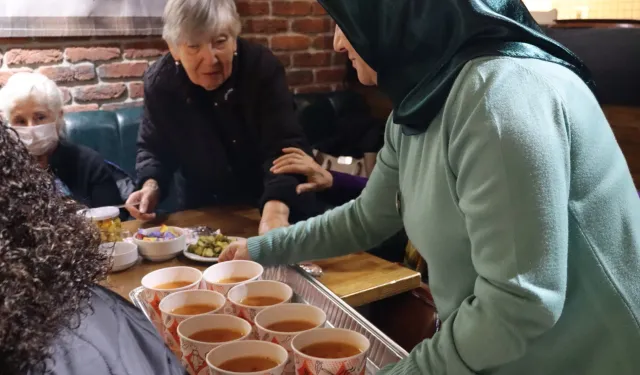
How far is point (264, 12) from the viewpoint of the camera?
338cm

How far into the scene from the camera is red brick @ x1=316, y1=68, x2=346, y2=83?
3.75 meters

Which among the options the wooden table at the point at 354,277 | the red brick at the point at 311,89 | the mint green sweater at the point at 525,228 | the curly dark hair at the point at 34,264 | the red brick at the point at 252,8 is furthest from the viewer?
the red brick at the point at 311,89

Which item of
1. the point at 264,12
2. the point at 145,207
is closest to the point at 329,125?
the point at 264,12

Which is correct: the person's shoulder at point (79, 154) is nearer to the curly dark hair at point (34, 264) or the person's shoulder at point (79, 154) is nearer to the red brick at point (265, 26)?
the red brick at point (265, 26)

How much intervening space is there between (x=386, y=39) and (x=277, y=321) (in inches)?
17.8

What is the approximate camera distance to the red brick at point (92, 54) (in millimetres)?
2803

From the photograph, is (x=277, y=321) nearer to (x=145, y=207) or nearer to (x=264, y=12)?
(x=145, y=207)

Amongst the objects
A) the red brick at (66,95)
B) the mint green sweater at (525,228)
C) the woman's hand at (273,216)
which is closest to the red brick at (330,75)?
the red brick at (66,95)

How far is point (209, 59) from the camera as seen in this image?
1917mm

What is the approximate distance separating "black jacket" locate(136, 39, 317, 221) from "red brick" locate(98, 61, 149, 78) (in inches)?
36.1

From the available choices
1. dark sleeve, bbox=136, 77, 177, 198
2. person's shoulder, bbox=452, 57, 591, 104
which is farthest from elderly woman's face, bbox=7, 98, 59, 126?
person's shoulder, bbox=452, 57, 591, 104

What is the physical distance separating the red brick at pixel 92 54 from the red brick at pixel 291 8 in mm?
914

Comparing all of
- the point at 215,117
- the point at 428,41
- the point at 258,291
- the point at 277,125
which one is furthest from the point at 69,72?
the point at 428,41

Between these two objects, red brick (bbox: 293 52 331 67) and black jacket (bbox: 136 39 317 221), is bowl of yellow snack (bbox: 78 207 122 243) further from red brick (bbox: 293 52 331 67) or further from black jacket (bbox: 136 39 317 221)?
red brick (bbox: 293 52 331 67)
